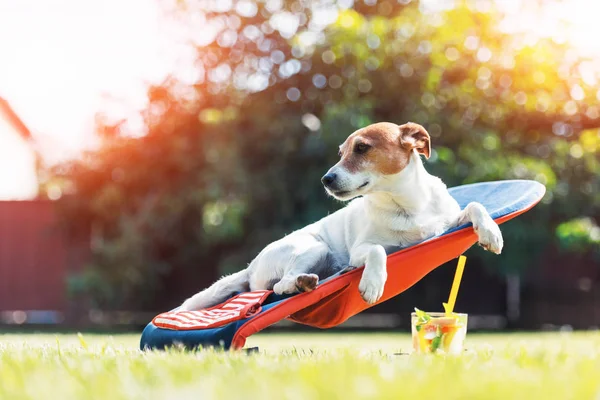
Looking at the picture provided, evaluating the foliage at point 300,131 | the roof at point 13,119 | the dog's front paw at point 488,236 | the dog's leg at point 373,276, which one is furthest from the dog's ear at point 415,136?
the roof at point 13,119

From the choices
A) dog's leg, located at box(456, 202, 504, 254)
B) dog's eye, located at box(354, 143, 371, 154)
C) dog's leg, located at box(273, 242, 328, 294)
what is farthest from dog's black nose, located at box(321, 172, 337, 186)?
dog's leg, located at box(456, 202, 504, 254)

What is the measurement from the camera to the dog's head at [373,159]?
363cm

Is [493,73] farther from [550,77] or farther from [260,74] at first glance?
[260,74]

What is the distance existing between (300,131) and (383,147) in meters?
5.12

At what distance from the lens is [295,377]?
2285 mm

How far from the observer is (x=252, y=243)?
8.65m

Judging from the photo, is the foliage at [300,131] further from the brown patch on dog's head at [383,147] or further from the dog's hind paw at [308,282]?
the dog's hind paw at [308,282]

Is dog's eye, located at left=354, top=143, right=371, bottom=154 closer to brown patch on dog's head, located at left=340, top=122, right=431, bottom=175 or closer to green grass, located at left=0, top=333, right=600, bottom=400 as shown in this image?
brown patch on dog's head, located at left=340, top=122, right=431, bottom=175

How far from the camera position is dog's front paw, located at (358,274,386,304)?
328cm

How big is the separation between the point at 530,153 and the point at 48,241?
251 inches

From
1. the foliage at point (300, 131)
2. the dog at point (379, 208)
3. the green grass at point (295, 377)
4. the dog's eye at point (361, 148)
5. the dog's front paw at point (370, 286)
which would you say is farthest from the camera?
the foliage at point (300, 131)

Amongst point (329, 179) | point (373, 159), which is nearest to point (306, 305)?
point (329, 179)

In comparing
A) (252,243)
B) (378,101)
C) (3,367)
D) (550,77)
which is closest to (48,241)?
(252,243)

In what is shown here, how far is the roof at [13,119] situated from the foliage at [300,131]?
462 cm
